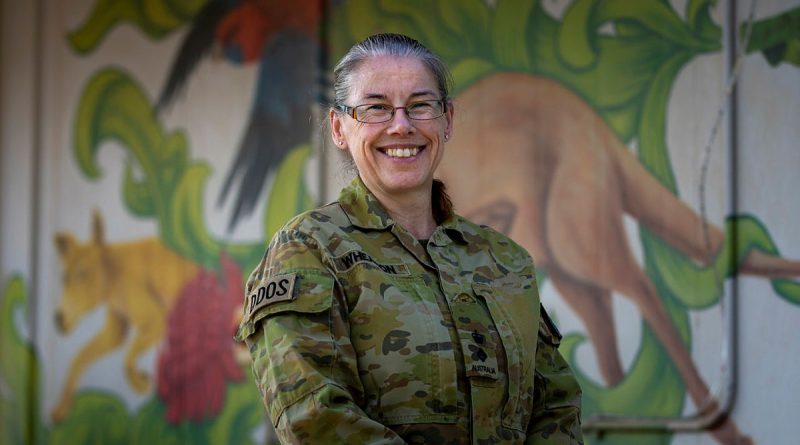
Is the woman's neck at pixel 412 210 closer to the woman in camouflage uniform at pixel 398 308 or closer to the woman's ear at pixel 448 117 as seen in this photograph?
the woman in camouflage uniform at pixel 398 308

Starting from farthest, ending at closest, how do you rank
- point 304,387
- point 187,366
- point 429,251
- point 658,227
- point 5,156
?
point 5,156 → point 187,366 → point 658,227 → point 429,251 → point 304,387

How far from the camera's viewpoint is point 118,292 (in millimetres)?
6922

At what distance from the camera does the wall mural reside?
4902mm

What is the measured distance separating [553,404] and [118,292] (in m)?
4.54

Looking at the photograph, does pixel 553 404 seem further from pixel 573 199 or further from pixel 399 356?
pixel 573 199

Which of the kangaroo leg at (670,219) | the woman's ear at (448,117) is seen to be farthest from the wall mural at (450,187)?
the woman's ear at (448,117)

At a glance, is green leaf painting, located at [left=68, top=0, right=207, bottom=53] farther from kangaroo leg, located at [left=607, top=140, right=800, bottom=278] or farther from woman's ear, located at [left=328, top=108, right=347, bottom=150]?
woman's ear, located at [left=328, top=108, right=347, bottom=150]

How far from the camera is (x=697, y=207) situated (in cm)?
482

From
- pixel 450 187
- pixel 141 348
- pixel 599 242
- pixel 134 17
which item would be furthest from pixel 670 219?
pixel 134 17

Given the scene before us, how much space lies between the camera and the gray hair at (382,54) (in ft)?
9.18

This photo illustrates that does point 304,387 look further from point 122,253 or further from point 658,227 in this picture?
point 122,253

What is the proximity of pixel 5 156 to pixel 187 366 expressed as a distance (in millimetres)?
1856

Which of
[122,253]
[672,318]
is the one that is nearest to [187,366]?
[122,253]

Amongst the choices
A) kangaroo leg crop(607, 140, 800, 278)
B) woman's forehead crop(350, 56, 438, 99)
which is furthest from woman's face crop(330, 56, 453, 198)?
kangaroo leg crop(607, 140, 800, 278)
